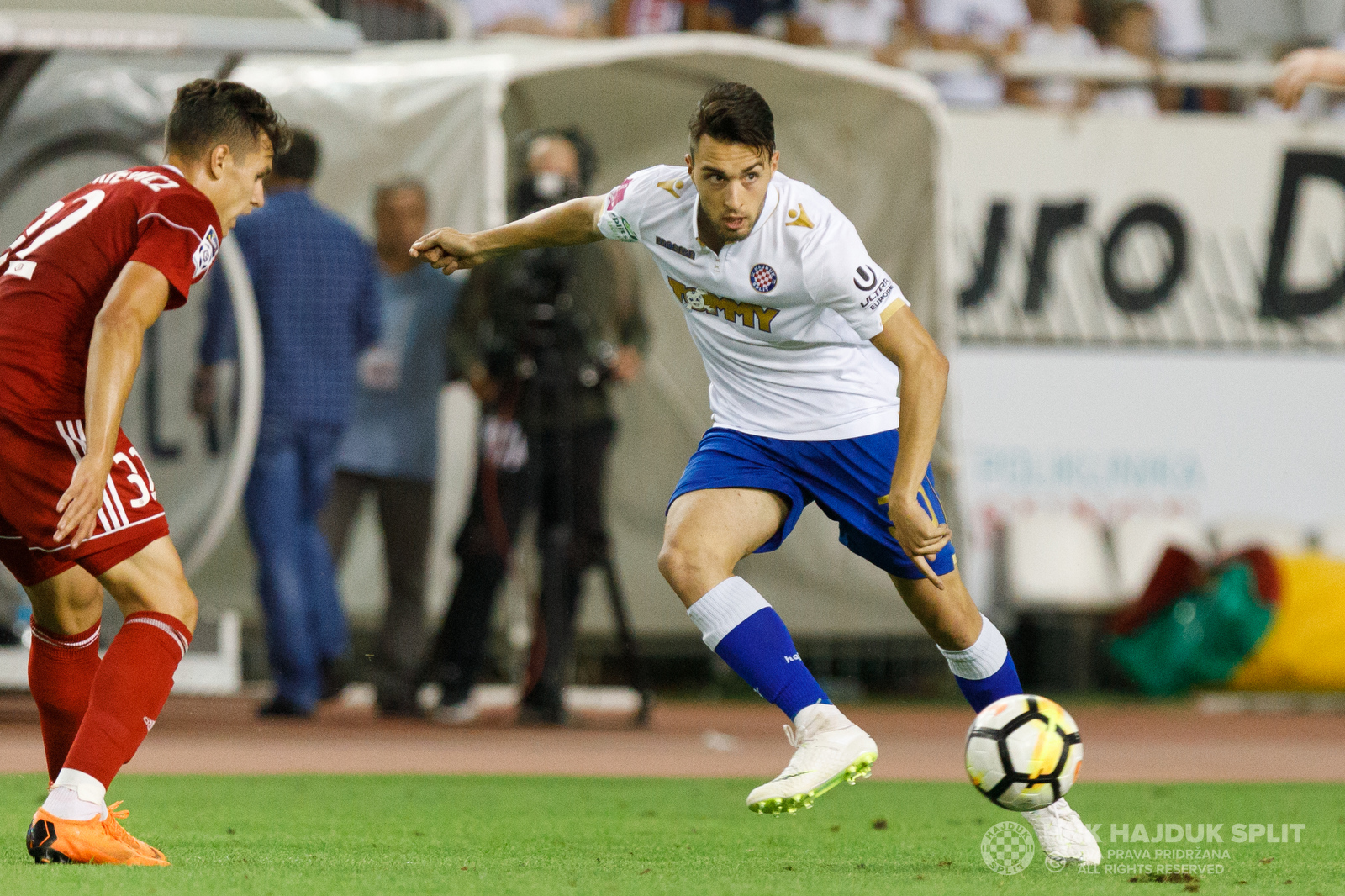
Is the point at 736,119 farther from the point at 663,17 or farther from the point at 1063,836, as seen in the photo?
the point at 663,17

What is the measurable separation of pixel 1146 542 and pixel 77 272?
9459mm

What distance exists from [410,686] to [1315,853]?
19.6 ft

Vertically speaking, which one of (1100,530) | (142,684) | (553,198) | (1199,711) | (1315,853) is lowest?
(1199,711)

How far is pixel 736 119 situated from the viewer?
5062 mm

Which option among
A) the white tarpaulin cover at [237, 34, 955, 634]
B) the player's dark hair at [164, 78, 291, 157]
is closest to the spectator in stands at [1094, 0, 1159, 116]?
the white tarpaulin cover at [237, 34, 955, 634]

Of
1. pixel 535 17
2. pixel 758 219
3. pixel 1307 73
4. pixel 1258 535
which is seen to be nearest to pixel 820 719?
pixel 758 219

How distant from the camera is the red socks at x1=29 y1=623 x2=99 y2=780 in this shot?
5.22 meters

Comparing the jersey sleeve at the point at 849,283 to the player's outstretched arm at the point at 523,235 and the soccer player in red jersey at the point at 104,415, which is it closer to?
the player's outstretched arm at the point at 523,235

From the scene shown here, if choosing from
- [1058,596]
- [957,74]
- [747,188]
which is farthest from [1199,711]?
[747,188]

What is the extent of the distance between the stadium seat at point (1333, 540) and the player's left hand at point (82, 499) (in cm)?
1023

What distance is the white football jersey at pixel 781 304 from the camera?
5.26 meters

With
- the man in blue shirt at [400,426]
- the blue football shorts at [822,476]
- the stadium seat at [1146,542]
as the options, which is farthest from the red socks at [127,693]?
the stadium seat at [1146,542]

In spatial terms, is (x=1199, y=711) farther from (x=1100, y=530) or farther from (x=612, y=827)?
(x=612, y=827)

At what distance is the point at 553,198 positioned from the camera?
10148mm
